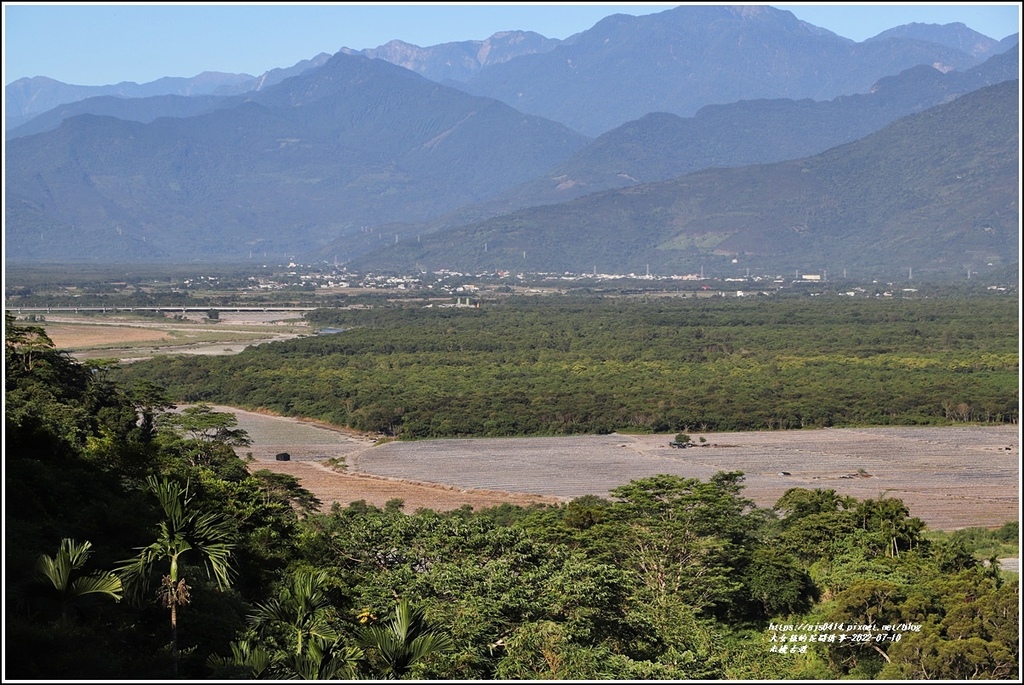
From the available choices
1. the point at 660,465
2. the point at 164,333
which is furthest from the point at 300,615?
the point at 164,333

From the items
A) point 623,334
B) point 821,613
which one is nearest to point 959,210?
point 623,334

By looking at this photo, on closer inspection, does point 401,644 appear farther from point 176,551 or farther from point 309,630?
point 176,551

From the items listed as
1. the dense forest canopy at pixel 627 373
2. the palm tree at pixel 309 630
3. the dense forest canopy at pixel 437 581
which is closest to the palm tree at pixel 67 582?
the dense forest canopy at pixel 437 581

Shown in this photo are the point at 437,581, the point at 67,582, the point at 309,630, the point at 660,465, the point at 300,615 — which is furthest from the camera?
the point at 660,465

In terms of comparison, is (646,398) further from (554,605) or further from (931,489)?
(554,605)

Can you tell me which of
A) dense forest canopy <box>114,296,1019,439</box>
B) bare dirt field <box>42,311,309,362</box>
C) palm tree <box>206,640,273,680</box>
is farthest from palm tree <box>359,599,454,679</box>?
bare dirt field <box>42,311,309,362</box>

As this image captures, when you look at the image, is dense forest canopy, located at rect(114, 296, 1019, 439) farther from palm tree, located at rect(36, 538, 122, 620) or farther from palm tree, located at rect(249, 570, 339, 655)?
palm tree, located at rect(36, 538, 122, 620)

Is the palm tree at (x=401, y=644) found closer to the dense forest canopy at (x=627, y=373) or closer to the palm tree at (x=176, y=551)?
the palm tree at (x=176, y=551)
